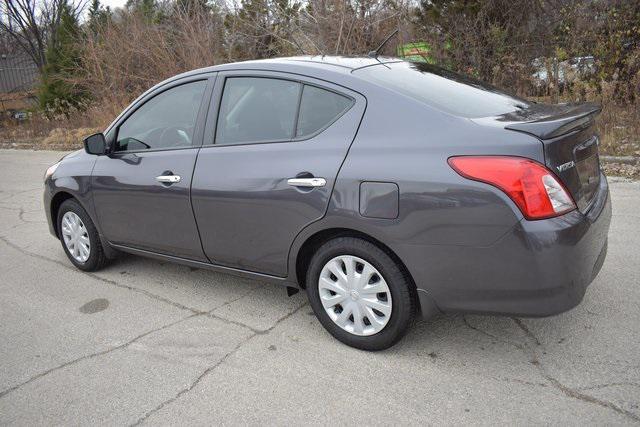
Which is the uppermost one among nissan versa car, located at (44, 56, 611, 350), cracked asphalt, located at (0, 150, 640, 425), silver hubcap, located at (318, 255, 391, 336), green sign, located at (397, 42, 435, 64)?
green sign, located at (397, 42, 435, 64)

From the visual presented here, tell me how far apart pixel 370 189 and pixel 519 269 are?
830mm

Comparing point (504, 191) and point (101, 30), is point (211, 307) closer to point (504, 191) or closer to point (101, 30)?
point (504, 191)

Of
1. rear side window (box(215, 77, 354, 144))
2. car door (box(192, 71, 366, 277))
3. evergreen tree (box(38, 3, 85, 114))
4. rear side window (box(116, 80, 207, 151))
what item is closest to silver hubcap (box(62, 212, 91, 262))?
rear side window (box(116, 80, 207, 151))

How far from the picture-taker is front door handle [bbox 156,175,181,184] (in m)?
3.74

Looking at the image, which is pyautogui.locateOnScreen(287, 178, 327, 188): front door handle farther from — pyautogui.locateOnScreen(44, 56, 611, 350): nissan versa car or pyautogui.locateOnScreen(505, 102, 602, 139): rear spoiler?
pyautogui.locateOnScreen(505, 102, 602, 139): rear spoiler

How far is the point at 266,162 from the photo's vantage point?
329 cm

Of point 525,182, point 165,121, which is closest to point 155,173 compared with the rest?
point 165,121

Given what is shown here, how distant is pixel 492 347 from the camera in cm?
311

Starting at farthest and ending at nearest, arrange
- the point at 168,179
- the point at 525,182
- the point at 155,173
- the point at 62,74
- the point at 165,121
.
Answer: the point at 62,74 → the point at 165,121 → the point at 155,173 → the point at 168,179 → the point at 525,182

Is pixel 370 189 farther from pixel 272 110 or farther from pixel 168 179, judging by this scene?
pixel 168 179

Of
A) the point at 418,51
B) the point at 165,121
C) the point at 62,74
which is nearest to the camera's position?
the point at 165,121

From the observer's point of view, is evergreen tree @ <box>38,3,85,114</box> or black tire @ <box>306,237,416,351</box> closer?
black tire @ <box>306,237,416,351</box>

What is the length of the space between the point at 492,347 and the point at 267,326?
1409 mm

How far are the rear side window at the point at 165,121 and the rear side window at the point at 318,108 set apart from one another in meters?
0.92
